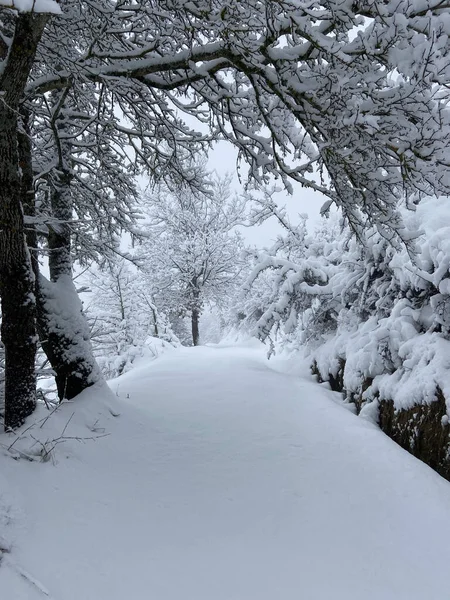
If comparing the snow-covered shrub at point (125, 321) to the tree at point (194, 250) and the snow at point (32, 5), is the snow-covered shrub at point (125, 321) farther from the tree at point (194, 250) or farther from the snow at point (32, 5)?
the snow at point (32, 5)

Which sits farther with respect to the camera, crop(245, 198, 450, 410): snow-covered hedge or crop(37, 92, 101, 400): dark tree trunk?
crop(37, 92, 101, 400): dark tree trunk

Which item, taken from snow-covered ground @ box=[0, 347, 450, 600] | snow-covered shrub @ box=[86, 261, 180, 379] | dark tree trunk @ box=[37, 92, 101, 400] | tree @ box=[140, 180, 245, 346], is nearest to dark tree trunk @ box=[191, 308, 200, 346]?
tree @ box=[140, 180, 245, 346]

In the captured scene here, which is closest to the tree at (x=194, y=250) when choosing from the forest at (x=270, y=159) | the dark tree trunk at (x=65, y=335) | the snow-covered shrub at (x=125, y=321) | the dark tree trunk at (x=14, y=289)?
the snow-covered shrub at (x=125, y=321)

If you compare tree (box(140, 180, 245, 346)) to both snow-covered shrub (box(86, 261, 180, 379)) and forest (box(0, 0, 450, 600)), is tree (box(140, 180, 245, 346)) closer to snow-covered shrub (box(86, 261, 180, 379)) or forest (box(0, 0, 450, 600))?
snow-covered shrub (box(86, 261, 180, 379))

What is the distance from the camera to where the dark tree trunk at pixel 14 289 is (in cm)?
300

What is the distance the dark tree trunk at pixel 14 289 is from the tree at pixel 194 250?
16.2 metres

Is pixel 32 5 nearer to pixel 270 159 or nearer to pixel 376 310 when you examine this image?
pixel 270 159

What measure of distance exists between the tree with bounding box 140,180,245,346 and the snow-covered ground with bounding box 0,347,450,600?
1549 centimetres

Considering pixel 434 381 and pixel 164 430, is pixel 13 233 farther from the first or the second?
pixel 434 381

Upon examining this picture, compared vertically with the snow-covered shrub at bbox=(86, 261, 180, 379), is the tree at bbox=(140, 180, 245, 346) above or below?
above

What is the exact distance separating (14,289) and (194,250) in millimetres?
16318

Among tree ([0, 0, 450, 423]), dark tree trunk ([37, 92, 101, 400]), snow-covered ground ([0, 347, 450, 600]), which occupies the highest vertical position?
tree ([0, 0, 450, 423])

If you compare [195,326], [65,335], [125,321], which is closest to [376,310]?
[65,335]

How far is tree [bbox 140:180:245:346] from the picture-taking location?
Result: 1961 centimetres
